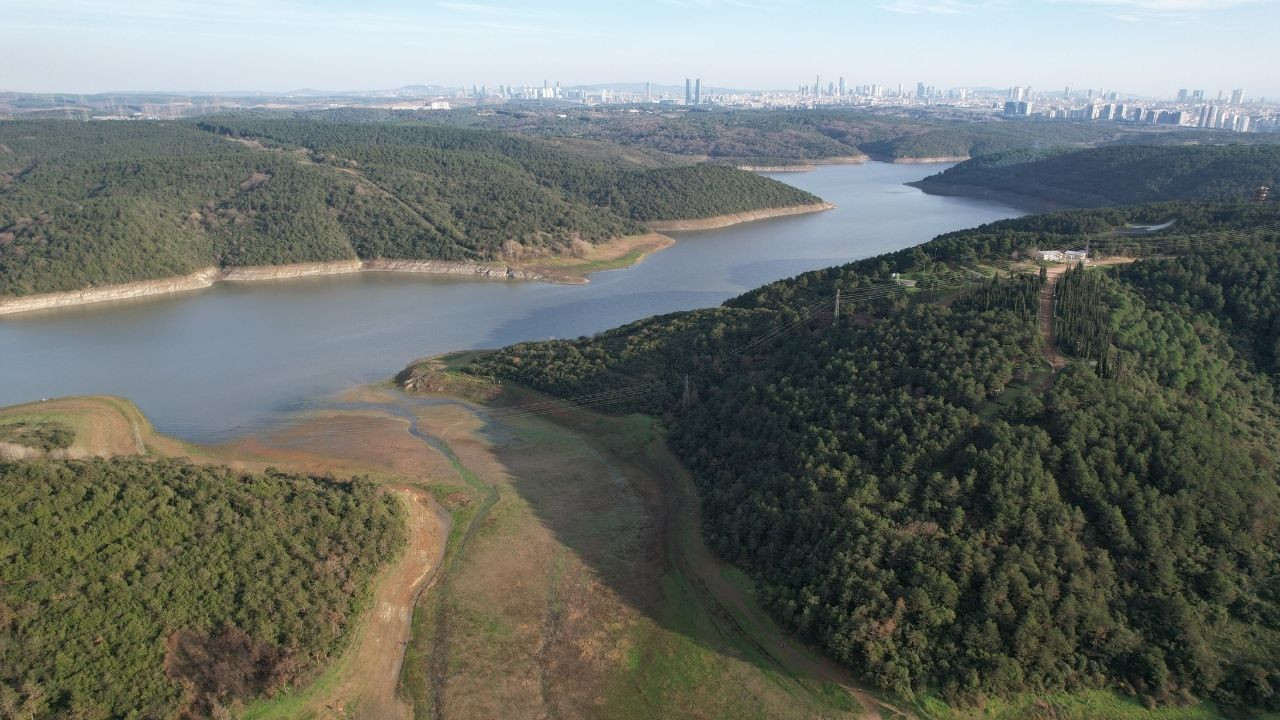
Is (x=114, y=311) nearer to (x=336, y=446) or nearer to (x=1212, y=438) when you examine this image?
(x=336, y=446)

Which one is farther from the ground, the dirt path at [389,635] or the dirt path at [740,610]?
the dirt path at [740,610]

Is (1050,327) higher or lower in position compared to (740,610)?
higher

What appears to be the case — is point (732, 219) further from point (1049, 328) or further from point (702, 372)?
point (1049, 328)

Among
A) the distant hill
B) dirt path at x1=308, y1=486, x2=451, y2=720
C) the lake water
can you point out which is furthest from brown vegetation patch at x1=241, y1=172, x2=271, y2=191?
the distant hill

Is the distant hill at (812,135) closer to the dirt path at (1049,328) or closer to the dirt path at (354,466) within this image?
the dirt path at (1049,328)

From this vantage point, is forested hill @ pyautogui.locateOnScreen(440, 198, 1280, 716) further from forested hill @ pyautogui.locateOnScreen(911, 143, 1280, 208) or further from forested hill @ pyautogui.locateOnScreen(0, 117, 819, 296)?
forested hill @ pyautogui.locateOnScreen(911, 143, 1280, 208)

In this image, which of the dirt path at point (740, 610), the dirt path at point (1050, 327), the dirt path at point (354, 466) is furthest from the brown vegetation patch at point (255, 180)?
the dirt path at point (1050, 327)

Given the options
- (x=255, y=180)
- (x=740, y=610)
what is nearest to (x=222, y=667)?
(x=740, y=610)
